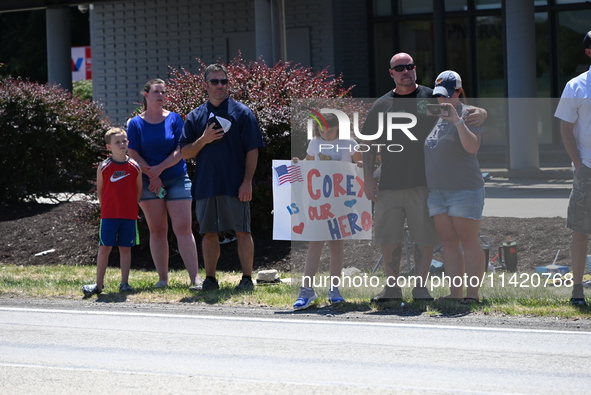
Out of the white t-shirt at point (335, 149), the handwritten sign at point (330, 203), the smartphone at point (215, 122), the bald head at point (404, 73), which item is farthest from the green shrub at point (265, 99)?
the bald head at point (404, 73)

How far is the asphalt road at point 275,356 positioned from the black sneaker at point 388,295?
2.14 feet

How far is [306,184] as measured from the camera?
961 cm

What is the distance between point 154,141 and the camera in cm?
1045

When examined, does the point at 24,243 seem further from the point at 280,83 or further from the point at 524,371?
the point at 524,371

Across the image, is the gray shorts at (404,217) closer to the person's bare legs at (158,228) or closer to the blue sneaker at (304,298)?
the blue sneaker at (304,298)

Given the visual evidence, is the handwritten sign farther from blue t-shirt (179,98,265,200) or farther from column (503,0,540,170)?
column (503,0,540,170)

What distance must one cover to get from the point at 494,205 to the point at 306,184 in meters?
5.20

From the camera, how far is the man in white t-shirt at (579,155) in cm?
866

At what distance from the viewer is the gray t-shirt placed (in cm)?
877

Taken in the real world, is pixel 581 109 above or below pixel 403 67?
below

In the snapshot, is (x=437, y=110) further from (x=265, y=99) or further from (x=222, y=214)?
(x=265, y=99)

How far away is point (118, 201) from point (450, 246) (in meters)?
3.35

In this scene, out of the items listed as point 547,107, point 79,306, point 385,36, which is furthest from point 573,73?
point 79,306

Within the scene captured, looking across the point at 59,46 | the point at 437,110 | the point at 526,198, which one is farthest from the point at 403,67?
the point at 59,46
